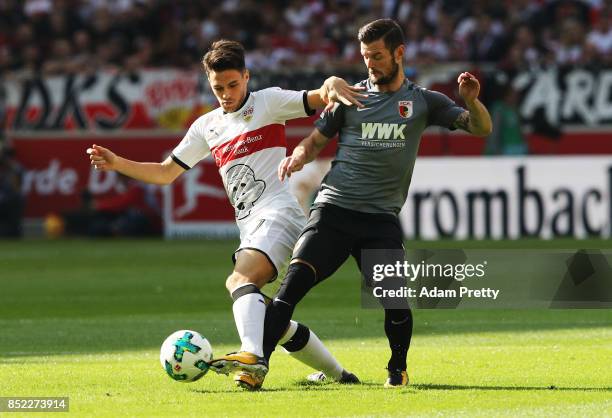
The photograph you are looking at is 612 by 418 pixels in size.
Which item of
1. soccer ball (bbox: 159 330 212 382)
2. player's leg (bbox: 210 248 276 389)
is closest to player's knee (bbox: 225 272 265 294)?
player's leg (bbox: 210 248 276 389)

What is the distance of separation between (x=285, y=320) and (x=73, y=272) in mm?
10419

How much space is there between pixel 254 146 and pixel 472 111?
4.72 ft

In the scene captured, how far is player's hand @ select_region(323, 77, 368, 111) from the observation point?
770 centimetres

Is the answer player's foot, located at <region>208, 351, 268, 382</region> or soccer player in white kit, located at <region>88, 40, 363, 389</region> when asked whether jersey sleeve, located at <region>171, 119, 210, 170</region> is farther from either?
player's foot, located at <region>208, 351, 268, 382</region>

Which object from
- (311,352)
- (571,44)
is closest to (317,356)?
(311,352)

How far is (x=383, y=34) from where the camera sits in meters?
7.69

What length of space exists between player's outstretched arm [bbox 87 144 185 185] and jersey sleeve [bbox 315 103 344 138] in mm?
1121

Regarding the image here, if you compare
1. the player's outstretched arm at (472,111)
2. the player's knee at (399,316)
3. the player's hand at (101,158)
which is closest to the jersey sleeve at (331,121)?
the player's outstretched arm at (472,111)

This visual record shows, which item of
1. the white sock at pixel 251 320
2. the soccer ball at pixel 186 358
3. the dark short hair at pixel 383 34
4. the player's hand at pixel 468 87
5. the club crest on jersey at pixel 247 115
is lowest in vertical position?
the soccer ball at pixel 186 358

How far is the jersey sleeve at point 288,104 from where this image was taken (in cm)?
832

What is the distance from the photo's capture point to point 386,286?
25.6ft

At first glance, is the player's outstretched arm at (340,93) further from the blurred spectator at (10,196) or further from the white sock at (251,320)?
the blurred spectator at (10,196)

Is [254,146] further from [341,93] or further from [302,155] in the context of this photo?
[341,93]

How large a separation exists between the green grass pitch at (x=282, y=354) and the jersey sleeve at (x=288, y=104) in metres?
1.66
